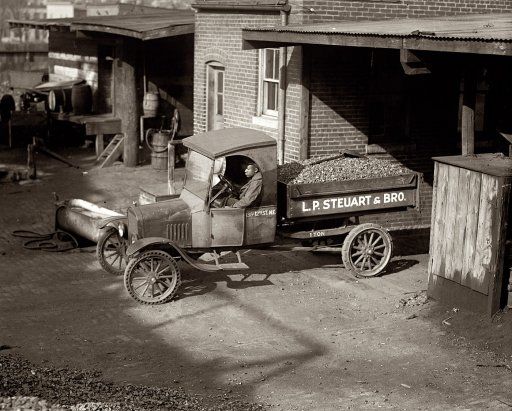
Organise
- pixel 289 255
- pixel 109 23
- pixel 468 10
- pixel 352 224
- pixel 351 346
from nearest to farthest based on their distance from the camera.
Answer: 1. pixel 351 346
2. pixel 352 224
3. pixel 289 255
4. pixel 468 10
5. pixel 109 23

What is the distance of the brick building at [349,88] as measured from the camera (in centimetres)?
1466

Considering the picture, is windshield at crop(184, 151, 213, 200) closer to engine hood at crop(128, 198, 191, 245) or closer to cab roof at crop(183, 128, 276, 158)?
cab roof at crop(183, 128, 276, 158)

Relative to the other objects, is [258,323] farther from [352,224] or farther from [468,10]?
[468,10]

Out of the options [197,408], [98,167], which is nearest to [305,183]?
[197,408]

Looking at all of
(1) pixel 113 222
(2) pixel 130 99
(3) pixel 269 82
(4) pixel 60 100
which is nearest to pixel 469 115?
(1) pixel 113 222

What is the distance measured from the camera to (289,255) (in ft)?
45.5

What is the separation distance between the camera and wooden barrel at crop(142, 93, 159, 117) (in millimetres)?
21817

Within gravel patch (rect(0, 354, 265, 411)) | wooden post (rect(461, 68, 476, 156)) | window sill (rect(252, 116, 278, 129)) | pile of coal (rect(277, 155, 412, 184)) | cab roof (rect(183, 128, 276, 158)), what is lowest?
gravel patch (rect(0, 354, 265, 411))

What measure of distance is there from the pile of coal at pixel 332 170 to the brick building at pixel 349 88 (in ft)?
6.27

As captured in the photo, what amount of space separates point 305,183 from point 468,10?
7.28 metres

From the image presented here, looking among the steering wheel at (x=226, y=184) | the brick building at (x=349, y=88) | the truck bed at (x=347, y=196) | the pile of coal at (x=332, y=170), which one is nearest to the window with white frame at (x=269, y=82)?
the brick building at (x=349, y=88)

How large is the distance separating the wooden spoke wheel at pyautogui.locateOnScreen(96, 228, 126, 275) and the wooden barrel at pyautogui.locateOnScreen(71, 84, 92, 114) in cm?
1201

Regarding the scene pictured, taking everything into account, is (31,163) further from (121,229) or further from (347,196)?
(347,196)

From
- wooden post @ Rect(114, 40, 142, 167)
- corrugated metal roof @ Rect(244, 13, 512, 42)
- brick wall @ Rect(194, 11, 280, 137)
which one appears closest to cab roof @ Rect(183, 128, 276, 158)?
corrugated metal roof @ Rect(244, 13, 512, 42)
